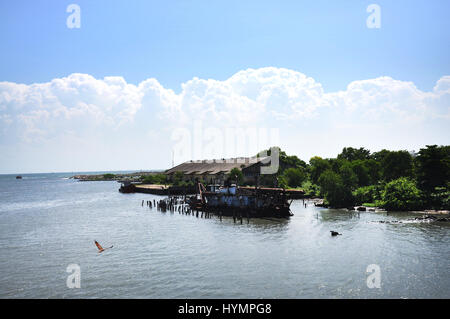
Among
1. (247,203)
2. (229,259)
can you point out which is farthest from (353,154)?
(229,259)

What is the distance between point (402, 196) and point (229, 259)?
40.1 m

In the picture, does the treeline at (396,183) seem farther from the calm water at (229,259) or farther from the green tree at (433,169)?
the calm water at (229,259)

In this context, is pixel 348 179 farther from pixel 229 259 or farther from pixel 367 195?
pixel 229 259

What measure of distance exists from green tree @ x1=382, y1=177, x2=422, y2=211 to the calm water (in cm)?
750

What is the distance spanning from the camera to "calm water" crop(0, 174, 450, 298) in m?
22.0

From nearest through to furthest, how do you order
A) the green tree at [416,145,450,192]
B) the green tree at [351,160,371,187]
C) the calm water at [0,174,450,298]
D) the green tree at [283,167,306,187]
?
the calm water at [0,174,450,298]
the green tree at [416,145,450,192]
the green tree at [351,160,371,187]
the green tree at [283,167,306,187]

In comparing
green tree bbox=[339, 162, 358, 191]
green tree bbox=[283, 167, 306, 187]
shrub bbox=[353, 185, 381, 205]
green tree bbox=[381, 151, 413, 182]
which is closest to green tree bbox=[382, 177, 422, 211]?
shrub bbox=[353, 185, 381, 205]

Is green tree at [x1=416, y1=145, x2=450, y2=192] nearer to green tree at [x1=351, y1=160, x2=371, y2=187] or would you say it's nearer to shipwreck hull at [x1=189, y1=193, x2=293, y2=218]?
green tree at [x1=351, y1=160, x2=371, y2=187]

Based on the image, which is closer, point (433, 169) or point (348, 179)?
point (433, 169)

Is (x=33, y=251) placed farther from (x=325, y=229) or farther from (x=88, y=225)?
(x=325, y=229)

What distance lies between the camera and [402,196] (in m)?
55.8

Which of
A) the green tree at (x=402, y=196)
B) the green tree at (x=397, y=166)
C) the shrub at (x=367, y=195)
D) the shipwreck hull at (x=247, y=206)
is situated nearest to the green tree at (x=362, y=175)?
the green tree at (x=397, y=166)

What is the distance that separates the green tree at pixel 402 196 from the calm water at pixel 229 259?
24.6 feet
